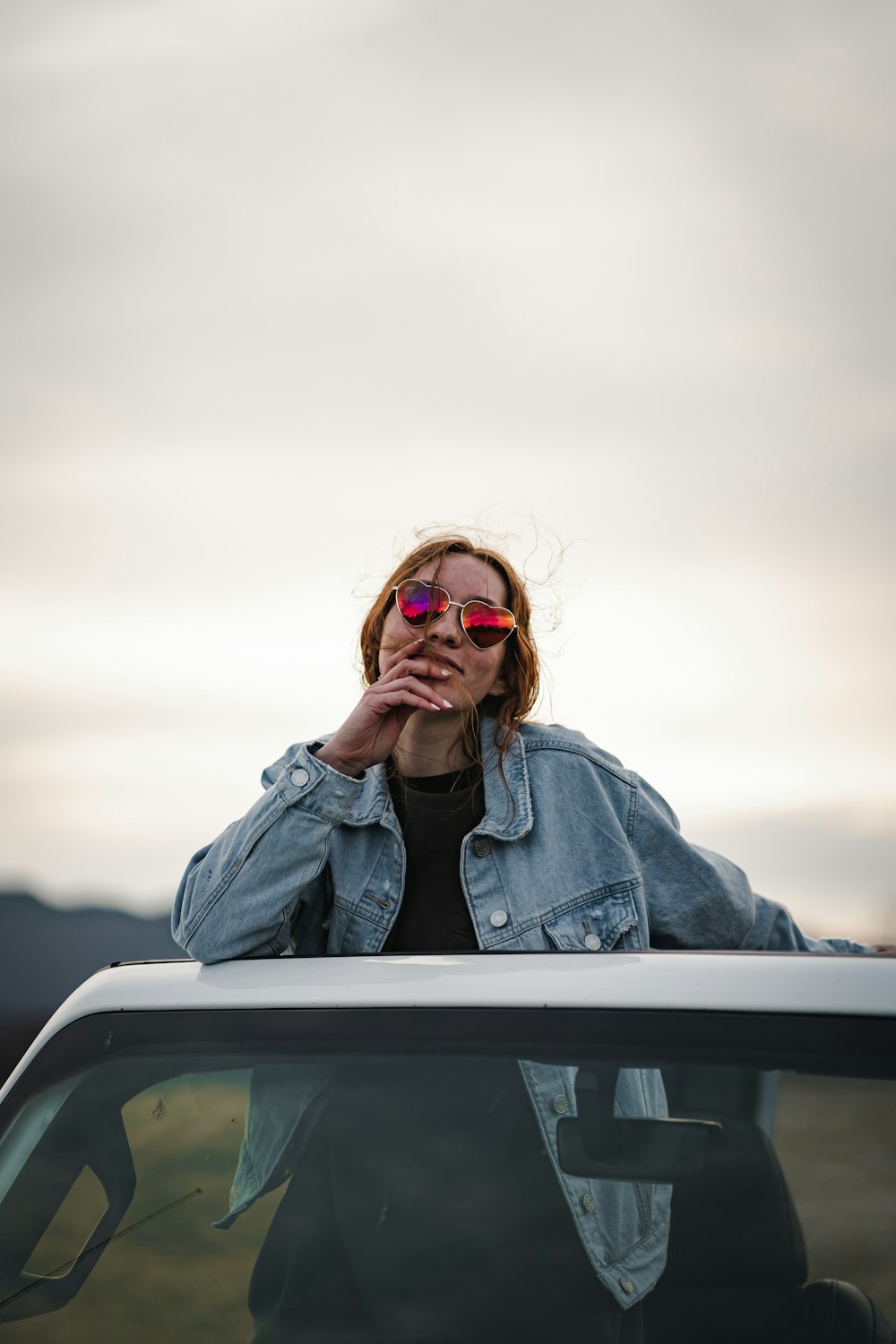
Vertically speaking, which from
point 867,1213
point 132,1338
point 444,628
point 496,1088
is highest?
point 444,628

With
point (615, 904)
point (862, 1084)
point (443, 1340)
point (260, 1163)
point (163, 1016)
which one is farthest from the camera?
point (615, 904)

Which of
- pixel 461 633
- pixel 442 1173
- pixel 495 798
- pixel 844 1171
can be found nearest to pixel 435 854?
pixel 495 798

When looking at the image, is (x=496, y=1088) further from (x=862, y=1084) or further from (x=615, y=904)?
(x=615, y=904)

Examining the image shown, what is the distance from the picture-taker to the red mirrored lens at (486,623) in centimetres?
234

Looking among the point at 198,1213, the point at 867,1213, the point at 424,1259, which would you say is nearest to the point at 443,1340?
the point at 424,1259

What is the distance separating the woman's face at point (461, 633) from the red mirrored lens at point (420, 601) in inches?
A: 0.9

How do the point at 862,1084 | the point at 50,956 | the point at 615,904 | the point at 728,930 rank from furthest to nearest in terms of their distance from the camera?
1. the point at 50,956
2. the point at 728,930
3. the point at 615,904
4. the point at 862,1084

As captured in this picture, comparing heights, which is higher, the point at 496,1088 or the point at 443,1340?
the point at 496,1088

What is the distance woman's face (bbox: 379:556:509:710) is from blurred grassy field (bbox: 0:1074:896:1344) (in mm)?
1095

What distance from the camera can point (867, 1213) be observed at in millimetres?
1240

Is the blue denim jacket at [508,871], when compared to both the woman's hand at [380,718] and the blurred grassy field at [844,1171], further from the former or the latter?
the blurred grassy field at [844,1171]

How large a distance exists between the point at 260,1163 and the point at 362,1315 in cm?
25

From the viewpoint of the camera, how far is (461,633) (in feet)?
7.72

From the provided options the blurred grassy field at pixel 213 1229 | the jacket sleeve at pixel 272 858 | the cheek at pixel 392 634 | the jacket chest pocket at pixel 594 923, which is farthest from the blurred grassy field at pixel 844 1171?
the cheek at pixel 392 634
